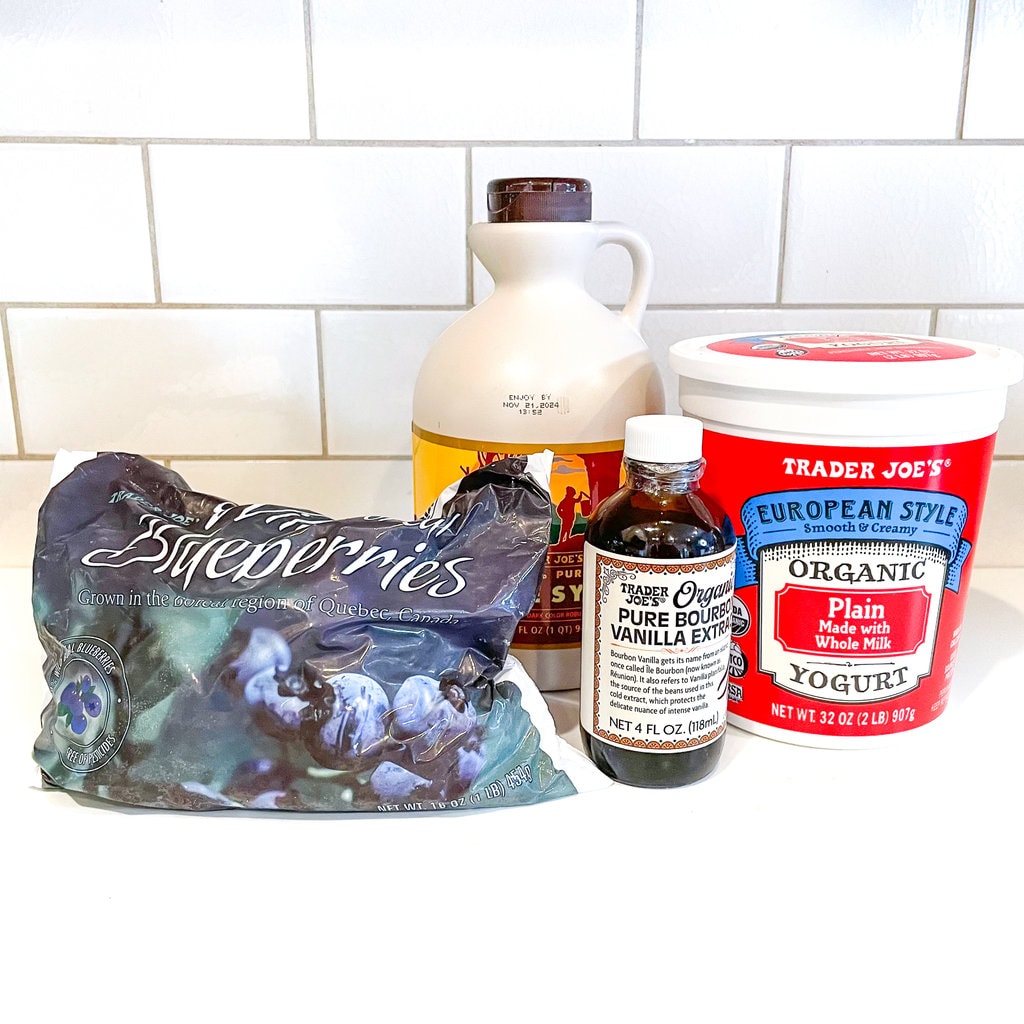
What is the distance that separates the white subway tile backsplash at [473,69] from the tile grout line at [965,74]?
9.6 inches

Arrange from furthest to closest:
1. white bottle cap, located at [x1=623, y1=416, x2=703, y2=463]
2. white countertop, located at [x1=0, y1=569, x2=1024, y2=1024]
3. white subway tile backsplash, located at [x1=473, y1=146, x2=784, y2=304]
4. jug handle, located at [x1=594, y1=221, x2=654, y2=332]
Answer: white subway tile backsplash, located at [x1=473, y1=146, x2=784, y2=304], jug handle, located at [x1=594, y1=221, x2=654, y2=332], white bottle cap, located at [x1=623, y1=416, x2=703, y2=463], white countertop, located at [x1=0, y1=569, x2=1024, y2=1024]

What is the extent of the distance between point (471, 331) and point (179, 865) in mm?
329

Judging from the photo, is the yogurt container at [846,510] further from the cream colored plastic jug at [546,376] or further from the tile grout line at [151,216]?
the tile grout line at [151,216]

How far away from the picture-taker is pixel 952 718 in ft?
1.97

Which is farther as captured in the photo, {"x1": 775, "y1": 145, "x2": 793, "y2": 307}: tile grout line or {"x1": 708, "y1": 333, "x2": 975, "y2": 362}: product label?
{"x1": 775, "y1": 145, "x2": 793, "y2": 307}: tile grout line

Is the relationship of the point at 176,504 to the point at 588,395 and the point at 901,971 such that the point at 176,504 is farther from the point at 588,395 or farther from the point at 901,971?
the point at 901,971

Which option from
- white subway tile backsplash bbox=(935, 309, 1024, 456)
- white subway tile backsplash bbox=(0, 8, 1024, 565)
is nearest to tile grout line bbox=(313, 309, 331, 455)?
white subway tile backsplash bbox=(0, 8, 1024, 565)

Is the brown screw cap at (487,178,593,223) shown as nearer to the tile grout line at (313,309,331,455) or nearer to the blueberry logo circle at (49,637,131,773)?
the tile grout line at (313,309,331,455)

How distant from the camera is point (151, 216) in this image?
0.73 m

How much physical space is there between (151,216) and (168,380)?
0.40 ft

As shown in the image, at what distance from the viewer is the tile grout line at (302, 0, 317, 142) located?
2.26ft

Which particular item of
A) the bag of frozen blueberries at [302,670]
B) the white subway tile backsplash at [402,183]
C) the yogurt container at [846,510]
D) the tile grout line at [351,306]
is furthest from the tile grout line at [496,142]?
the bag of frozen blueberries at [302,670]

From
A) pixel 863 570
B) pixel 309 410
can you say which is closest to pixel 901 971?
pixel 863 570

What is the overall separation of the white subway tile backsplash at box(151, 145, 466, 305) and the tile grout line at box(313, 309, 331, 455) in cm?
2
